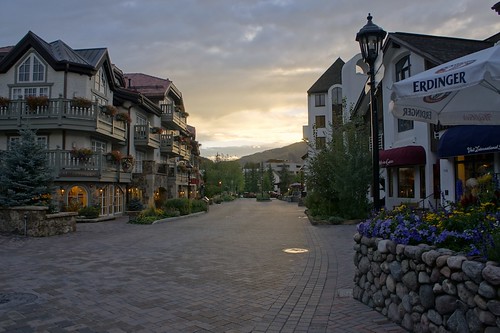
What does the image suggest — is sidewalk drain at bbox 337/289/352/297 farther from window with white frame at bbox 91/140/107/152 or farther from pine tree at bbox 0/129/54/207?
window with white frame at bbox 91/140/107/152

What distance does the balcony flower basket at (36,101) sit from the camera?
22.8m

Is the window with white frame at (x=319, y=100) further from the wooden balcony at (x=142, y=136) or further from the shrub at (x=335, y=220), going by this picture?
the shrub at (x=335, y=220)

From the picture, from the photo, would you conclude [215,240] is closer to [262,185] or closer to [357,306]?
[357,306]

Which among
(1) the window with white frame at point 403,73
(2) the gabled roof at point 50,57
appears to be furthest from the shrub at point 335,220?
(2) the gabled roof at point 50,57

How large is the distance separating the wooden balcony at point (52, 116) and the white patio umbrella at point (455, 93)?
21.0 meters

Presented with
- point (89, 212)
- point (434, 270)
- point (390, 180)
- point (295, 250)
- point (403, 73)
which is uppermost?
point (403, 73)

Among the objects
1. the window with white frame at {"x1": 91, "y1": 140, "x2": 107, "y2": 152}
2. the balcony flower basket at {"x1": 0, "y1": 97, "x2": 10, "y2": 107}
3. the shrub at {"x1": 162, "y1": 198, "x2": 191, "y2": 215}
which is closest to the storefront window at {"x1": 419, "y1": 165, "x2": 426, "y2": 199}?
the shrub at {"x1": 162, "y1": 198, "x2": 191, "y2": 215}

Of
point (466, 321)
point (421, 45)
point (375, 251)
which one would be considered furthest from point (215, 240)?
point (421, 45)

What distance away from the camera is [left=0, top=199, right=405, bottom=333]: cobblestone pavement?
5.34 meters

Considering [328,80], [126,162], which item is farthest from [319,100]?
[126,162]

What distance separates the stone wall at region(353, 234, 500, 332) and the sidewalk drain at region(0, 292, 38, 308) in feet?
17.6

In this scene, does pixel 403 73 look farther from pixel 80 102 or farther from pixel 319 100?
pixel 319 100

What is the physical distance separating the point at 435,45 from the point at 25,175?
2003cm

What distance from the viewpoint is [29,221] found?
15.1m
